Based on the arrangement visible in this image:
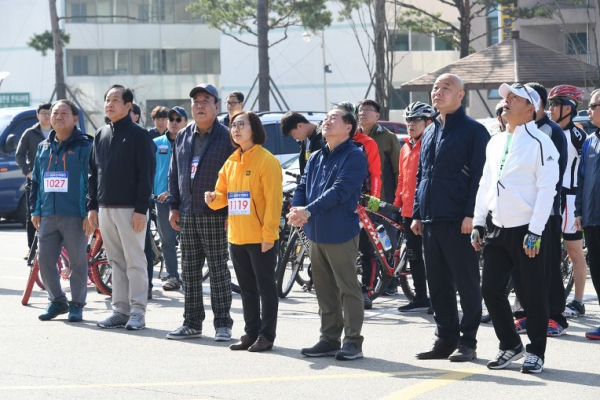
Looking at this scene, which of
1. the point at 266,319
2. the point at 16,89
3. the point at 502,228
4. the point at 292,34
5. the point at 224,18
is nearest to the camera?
the point at 502,228

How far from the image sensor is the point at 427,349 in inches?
343

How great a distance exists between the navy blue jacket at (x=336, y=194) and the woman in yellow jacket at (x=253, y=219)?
377 millimetres

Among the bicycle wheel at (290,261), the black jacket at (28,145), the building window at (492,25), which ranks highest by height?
the building window at (492,25)

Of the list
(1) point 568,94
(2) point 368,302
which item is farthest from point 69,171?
(1) point 568,94

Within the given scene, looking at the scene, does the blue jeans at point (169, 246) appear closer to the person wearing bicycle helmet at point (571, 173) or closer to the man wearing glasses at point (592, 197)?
the person wearing bicycle helmet at point (571, 173)

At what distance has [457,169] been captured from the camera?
8.05m

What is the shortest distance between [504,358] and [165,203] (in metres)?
5.75

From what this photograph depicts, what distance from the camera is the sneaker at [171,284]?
12.6 metres

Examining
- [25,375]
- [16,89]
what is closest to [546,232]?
[25,375]

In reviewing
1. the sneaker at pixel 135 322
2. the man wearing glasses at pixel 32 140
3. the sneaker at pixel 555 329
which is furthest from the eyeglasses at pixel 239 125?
the man wearing glasses at pixel 32 140

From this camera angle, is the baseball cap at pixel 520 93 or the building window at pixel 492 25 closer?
the baseball cap at pixel 520 93

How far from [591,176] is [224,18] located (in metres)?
37.7

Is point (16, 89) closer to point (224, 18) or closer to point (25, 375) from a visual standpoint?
point (224, 18)

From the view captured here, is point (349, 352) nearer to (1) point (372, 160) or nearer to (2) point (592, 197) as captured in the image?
(2) point (592, 197)
